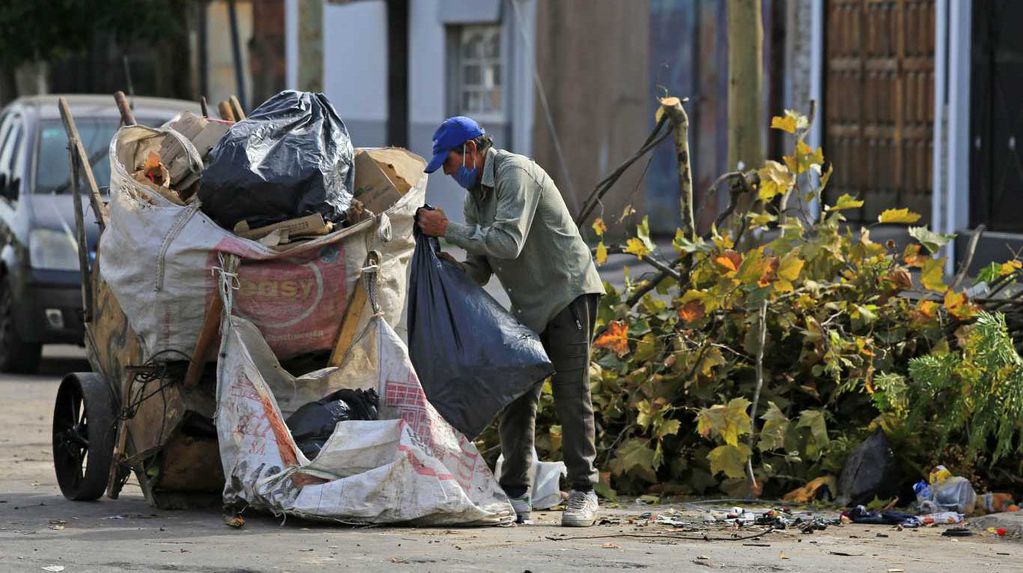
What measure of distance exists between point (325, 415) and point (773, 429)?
6.70ft

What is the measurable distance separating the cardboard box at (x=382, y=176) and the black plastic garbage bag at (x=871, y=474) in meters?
2.17

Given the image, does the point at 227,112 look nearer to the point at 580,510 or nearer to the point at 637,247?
the point at 637,247

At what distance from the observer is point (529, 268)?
725 centimetres

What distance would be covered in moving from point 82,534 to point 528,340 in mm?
1796

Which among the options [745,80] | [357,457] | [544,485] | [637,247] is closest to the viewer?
[357,457]

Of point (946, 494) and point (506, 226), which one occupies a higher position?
point (506, 226)

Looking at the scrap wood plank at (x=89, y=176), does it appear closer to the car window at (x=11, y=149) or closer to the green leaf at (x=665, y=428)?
the green leaf at (x=665, y=428)

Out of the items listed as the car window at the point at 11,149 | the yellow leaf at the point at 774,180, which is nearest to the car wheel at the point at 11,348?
the car window at the point at 11,149

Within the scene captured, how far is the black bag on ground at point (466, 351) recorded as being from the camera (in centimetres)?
707

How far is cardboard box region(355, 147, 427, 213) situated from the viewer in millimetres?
7375

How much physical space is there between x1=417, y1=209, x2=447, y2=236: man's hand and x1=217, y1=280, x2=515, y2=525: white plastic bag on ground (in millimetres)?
399

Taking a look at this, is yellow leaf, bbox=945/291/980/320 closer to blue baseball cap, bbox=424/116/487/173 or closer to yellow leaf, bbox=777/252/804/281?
yellow leaf, bbox=777/252/804/281

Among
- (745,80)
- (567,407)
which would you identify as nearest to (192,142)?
(567,407)

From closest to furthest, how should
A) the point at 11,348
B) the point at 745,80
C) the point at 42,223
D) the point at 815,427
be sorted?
the point at 815,427 → the point at 745,80 → the point at 42,223 → the point at 11,348
